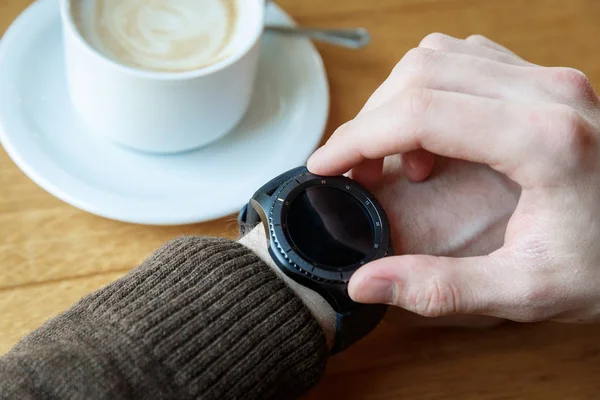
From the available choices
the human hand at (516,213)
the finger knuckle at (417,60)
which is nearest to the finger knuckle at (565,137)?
the human hand at (516,213)

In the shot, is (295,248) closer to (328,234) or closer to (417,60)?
(328,234)

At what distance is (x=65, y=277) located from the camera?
0.58 metres

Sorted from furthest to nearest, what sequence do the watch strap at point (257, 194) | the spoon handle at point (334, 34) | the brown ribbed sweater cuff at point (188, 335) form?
the spoon handle at point (334, 34) → the watch strap at point (257, 194) → the brown ribbed sweater cuff at point (188, 335)

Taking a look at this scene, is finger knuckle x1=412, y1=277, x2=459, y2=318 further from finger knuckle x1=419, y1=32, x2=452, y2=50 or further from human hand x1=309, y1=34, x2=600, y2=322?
finger knuckle x1=419, y1=32, x2=452, y2=50

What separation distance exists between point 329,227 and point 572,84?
23 centimetres

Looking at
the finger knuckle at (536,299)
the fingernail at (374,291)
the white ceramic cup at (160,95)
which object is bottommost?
the finger knuckle at (536,299)

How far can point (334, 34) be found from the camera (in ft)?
2.39

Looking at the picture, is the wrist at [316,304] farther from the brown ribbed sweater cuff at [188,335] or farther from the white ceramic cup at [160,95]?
the white ceramic cup at [160,95]

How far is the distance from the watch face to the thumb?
0.03m

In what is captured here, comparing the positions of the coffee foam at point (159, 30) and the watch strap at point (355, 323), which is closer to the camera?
the watch strap at point (355, 323)

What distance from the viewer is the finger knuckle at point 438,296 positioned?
18.8 inches

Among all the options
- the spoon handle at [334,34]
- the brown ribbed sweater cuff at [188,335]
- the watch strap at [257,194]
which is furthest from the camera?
the spoon handle at [334,34]

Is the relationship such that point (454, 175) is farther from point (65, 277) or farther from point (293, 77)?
point (65, 277)

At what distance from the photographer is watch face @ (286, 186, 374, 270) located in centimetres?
51
